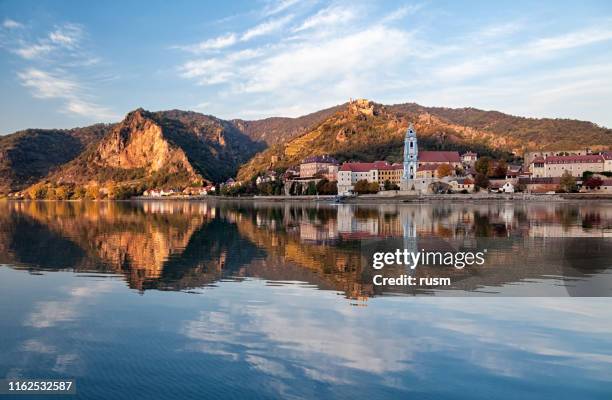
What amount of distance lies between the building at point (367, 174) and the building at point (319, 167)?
914cm

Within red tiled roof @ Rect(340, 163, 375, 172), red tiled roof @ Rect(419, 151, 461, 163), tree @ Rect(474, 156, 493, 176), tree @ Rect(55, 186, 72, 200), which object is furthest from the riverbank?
tree @ Rect(55, 186, 72, 200)

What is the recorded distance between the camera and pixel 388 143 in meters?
132

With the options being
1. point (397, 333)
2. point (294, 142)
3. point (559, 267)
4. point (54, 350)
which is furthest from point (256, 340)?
point (294, 142)

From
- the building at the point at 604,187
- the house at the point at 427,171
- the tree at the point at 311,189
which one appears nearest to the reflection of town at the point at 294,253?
the building at the point at 604,187

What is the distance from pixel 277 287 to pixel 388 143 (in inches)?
4788

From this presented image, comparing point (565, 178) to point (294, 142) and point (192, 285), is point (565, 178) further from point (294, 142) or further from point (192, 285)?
point (294, 142)

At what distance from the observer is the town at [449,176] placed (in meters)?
77.7

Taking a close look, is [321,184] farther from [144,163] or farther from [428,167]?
[144,163]

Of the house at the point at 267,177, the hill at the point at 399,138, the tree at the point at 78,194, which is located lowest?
the tree at the point at 78,194

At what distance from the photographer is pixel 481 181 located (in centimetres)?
8138

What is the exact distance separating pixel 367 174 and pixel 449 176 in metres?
16.7

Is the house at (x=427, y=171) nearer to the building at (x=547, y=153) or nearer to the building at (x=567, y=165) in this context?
the building at (x=567, y=165)

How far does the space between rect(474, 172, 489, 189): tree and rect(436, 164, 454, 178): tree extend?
19.7 feet

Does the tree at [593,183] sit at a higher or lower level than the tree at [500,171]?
lower
